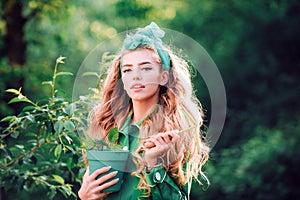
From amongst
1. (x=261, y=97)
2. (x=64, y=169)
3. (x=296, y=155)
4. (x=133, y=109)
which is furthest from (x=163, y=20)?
(x=133, y=109)

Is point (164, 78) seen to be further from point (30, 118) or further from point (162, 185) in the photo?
point (30, 118)

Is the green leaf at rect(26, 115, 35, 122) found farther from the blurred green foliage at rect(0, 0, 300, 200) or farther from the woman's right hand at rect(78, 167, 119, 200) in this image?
the blurred green foliage at rect(0, 0, 300, 200)

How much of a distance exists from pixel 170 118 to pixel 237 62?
5.83m

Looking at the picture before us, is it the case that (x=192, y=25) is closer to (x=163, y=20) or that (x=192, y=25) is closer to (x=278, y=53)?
(x=163, y=20)

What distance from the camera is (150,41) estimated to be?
1.83m

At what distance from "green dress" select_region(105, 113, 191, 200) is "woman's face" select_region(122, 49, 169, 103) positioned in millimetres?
98

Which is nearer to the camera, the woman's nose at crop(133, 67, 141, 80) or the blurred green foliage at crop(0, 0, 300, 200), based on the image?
the woman's nose at crop(133, 67, 141, 80)

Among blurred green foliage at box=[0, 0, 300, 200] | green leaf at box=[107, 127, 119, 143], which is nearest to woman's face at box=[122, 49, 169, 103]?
green leaf at box=[107, 127, 119, 143]

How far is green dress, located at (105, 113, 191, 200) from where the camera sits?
167 centimetres

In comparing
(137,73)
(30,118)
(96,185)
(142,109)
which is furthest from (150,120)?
(30,118)

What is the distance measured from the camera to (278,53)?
739cm

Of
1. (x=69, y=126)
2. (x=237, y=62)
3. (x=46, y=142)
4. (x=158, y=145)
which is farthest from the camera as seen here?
(x=237, y=62)

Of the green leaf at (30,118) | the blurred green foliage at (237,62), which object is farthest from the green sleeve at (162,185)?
the blurred green foliage at (237,62)

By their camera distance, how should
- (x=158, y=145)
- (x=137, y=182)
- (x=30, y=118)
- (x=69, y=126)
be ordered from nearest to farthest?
(x=158, y=145) → (x=137, y=182) → (x=69, y=126) → (x=30, y=118)
